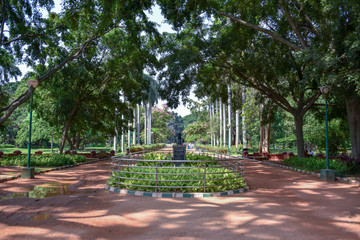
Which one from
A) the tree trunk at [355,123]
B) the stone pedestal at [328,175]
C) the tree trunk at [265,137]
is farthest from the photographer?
the tree trunk at [265,137]

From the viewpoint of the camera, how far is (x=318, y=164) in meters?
15.2

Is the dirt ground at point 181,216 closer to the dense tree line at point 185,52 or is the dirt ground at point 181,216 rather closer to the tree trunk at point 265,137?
the dense tree line at point 185,52

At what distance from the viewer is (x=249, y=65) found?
17812 millimetres

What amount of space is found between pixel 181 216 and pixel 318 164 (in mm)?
11830

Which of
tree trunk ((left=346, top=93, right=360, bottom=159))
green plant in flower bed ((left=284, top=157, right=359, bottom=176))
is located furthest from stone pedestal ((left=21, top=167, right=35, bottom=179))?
tree trunk ((left=346, top=93, right=360, bottom=159))

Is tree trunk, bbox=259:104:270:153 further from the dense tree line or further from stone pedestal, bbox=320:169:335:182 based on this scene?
stone pedestal, bbox=320:169:335:182

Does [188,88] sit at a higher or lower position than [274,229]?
higher

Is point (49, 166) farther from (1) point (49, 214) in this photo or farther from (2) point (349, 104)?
(2) point (349, 104)

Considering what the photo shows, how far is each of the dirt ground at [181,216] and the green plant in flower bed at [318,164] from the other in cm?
462

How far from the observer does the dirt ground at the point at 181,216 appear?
4859mm

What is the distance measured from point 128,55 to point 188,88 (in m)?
4.74

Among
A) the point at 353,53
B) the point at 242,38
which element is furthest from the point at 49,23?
the point at 353,53

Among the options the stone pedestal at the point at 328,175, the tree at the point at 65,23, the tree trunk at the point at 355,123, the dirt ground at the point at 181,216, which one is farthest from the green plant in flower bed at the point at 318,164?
the tree at the point at 65,23

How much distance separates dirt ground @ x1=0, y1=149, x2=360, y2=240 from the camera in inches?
191
